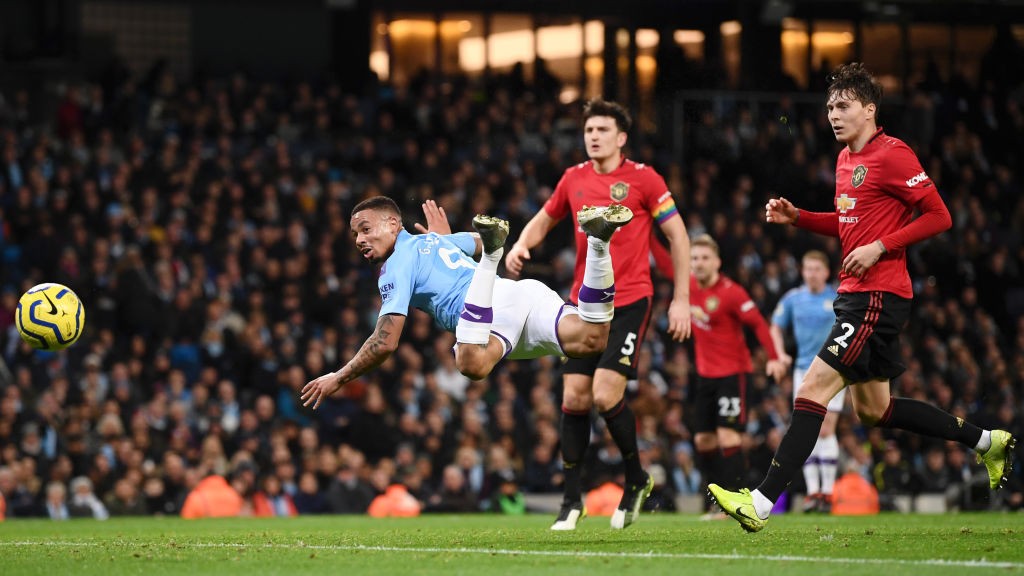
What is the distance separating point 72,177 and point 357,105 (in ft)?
21.4

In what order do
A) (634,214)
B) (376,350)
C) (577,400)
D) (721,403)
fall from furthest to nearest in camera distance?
(721,403) < (634,214) < (577,400) < (376,350)

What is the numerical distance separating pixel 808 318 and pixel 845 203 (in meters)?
5.55

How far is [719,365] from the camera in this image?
12.6 metres

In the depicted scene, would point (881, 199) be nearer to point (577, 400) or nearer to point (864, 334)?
point (864, 334)

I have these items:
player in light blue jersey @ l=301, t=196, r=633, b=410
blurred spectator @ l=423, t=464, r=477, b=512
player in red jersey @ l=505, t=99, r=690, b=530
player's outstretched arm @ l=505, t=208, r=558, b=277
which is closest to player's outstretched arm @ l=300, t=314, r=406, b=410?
player in light blue jersey @ l=301, t=196, r=633, b=410

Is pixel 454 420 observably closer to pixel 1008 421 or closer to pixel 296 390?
pixel 296 390

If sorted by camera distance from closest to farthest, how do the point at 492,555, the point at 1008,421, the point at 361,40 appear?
the point at 492,555, the point at 1008,421, the point at 361,40

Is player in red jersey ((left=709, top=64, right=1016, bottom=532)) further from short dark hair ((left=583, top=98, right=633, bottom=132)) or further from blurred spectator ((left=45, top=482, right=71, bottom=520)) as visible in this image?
blurred spectator ((left=45, top=482, right=71, bottom=520))

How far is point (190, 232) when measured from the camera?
20.2 metres

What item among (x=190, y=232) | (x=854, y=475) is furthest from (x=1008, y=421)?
(x=190, y=232)

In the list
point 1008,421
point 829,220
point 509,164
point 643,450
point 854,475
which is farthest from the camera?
point 509,164

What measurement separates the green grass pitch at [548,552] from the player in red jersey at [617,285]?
0.45 meters

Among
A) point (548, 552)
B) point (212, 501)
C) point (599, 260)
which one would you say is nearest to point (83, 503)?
point (212, 501)

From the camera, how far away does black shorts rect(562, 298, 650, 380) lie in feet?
32.2
